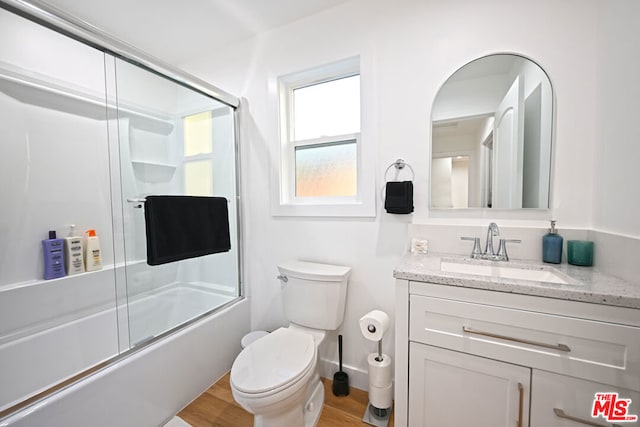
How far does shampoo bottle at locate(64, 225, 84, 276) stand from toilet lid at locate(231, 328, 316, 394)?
1327 mm

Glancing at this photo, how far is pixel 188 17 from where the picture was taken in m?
1.62

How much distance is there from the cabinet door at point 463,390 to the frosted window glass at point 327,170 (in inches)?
40.2

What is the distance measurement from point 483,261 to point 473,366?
50 cm

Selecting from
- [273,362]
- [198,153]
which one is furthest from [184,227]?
[273,362]

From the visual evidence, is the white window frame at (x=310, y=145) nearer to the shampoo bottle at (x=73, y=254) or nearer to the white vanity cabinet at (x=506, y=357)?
the white vanity cabinet at (x=506, y=357)

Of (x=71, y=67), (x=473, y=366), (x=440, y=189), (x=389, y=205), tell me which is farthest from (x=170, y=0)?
(x=473, y=366)

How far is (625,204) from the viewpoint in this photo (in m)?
0.95

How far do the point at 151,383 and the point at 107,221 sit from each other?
1.20m

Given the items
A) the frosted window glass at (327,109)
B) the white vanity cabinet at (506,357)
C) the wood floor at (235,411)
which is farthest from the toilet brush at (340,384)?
the frosted window glass at (327,109)

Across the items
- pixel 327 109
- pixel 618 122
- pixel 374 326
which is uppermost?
pixel 327 109

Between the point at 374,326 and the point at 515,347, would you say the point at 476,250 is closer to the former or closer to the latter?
the point at 515,347

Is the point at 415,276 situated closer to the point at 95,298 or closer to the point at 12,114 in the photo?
the point at 95,298

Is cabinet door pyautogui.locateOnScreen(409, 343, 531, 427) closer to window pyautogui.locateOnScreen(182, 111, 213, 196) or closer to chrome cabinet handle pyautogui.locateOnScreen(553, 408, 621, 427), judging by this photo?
chrome cabinet handle pyautogui.locateOnScreen(553, 408, 621, 427)
